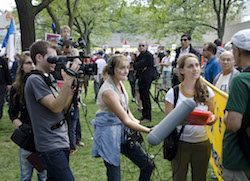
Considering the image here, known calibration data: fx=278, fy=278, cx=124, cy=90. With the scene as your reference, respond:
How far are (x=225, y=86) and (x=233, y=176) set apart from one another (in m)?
2.44

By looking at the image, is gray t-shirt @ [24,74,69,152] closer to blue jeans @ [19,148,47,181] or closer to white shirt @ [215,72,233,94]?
blue jeans @ [19,148,47,181]

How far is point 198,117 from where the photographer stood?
2.56m

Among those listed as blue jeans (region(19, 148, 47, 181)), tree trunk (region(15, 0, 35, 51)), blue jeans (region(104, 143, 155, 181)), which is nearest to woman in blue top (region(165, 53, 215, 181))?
blue jeans (region(104, 143, 155, 181))

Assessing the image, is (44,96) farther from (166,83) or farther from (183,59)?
(166,83)

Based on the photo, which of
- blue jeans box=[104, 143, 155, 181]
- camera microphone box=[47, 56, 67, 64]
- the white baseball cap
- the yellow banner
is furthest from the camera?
the yellow banner

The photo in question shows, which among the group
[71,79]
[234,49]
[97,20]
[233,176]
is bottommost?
[233,176]

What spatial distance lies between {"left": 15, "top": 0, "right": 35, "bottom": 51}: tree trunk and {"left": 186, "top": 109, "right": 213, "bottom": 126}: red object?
6.54 meters

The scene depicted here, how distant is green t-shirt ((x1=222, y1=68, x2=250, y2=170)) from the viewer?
6.95 ft

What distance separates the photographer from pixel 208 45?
6363 mm

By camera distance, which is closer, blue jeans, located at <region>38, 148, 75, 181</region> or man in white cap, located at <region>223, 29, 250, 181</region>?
man in white cap, located at <region>223, 29, 250, 181</region>

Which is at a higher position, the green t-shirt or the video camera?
the video camera

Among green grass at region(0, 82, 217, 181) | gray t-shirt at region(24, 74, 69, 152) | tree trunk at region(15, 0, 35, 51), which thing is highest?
tree trunk at region(15, 0, 35, 51)

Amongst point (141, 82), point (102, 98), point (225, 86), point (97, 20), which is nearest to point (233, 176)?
point (102, 98)

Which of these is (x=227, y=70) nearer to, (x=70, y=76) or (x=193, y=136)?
(x=193, y=136)
